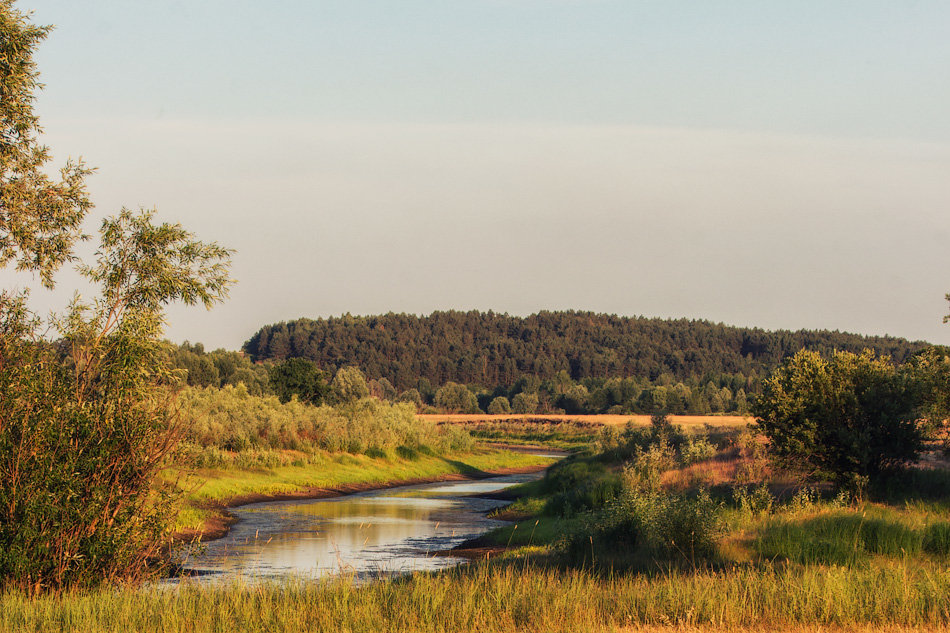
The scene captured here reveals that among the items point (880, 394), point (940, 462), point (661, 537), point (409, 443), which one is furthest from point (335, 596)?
point (409, 443)

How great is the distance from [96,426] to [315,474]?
158 feet

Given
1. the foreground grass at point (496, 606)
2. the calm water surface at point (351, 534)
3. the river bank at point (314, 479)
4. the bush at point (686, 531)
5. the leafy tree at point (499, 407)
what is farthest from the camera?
the leafy tree at point (499, 407)

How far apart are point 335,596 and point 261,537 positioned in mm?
24690

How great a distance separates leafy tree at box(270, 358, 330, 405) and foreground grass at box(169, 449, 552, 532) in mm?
16985

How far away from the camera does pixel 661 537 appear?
21938mm

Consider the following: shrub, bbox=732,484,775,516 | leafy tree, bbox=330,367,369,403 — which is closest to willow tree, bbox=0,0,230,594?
shrub, bbox=732,484,775,516

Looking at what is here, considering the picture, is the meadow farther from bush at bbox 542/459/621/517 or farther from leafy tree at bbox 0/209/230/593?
bush at bbox 542/459/621/517

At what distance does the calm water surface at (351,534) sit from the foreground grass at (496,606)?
4.13 meters

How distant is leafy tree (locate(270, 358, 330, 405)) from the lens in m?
93.6

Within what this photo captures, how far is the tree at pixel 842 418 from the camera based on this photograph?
96.2ft

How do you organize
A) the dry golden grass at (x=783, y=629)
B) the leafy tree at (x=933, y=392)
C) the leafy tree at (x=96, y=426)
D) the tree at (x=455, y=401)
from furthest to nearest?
the tree at (x=455, y=401), the leafy tree at (x=933, y=392), the leafy tree at (x=96, y=426), the dry golden grass at (x=783, y=629)

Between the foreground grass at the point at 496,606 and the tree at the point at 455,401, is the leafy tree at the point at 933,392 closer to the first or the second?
the foreground grass at the point at 496,606

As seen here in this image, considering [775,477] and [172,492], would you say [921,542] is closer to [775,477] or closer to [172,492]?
[775,477]

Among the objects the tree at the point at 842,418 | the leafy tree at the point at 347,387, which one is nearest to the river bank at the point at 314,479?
the leafy tree at the point at 347,387
